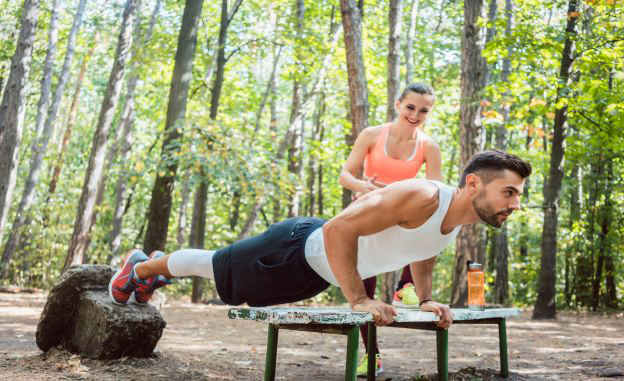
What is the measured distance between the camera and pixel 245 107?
69.7ft

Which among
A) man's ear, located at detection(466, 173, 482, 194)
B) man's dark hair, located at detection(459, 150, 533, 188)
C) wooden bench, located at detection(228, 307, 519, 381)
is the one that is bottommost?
wooden bench, located at detection(228, 307, 519, 381)

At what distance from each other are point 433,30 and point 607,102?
12.5 m

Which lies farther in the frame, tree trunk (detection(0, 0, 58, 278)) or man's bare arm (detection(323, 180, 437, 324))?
tree trunk (detection(0, 0, 58, 278))

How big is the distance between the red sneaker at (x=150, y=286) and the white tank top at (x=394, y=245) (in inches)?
50.0

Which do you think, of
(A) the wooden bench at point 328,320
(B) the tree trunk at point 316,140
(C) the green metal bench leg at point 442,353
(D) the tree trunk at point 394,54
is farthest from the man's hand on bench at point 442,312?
(B) the tree trunk at point 316,140

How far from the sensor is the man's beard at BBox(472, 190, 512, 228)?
8.86ft

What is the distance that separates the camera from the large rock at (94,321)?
418 cm

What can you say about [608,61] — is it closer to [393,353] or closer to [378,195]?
[393,353]

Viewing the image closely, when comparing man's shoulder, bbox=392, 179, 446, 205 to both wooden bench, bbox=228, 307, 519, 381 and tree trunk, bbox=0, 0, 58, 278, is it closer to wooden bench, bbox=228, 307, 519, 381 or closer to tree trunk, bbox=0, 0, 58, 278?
wooden bench, bbox=228, 307, 519, 381

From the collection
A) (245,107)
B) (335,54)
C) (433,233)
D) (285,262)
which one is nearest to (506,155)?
(433,233)

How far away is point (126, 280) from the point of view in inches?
163

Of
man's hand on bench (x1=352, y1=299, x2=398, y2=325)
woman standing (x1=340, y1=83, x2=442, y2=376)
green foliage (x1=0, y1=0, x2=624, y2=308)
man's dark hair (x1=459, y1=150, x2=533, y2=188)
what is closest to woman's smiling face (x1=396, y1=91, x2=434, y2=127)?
woman standing (x1=340, y1=83, x2=442, y2=376)

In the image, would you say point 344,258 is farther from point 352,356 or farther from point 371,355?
point 371,355

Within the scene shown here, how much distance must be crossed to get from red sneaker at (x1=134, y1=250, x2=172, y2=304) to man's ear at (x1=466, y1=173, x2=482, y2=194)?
2042 millimetres
